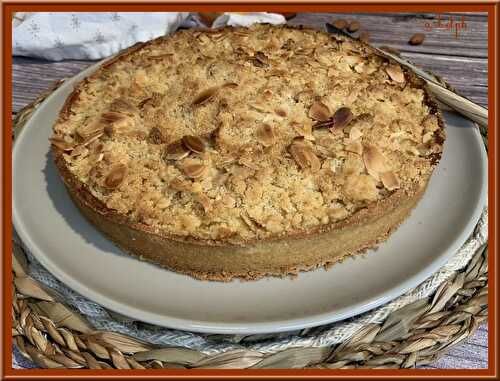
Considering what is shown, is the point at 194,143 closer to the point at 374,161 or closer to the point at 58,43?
the point at 374,161

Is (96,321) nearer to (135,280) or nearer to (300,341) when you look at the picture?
(135,280)

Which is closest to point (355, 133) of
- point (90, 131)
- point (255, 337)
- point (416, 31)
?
point (255, 337)

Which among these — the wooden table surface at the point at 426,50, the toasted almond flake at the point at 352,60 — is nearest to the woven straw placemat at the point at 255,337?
the toasted almond flake at the point at 352,60

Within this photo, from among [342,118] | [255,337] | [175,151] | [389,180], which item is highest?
[342,118]

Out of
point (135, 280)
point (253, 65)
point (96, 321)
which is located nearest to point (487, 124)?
point (253, 65)

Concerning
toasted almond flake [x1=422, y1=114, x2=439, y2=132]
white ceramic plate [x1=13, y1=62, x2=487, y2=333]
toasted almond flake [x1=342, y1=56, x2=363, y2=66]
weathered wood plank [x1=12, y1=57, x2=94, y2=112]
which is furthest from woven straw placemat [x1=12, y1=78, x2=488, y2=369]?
weathered wood plank [x1=12, y1=57, x2=94, y2=112]

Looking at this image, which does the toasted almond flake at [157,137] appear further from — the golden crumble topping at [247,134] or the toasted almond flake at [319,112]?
the toasted almond flake at [319,112]

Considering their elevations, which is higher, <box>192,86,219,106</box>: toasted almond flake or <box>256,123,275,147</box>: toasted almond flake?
<box>192,86,219,106</box>: toasted almond flake

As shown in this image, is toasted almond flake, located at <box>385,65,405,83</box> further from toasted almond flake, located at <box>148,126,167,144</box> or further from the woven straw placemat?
toasted almond flake, located at <box>148,126,167,144</box>
